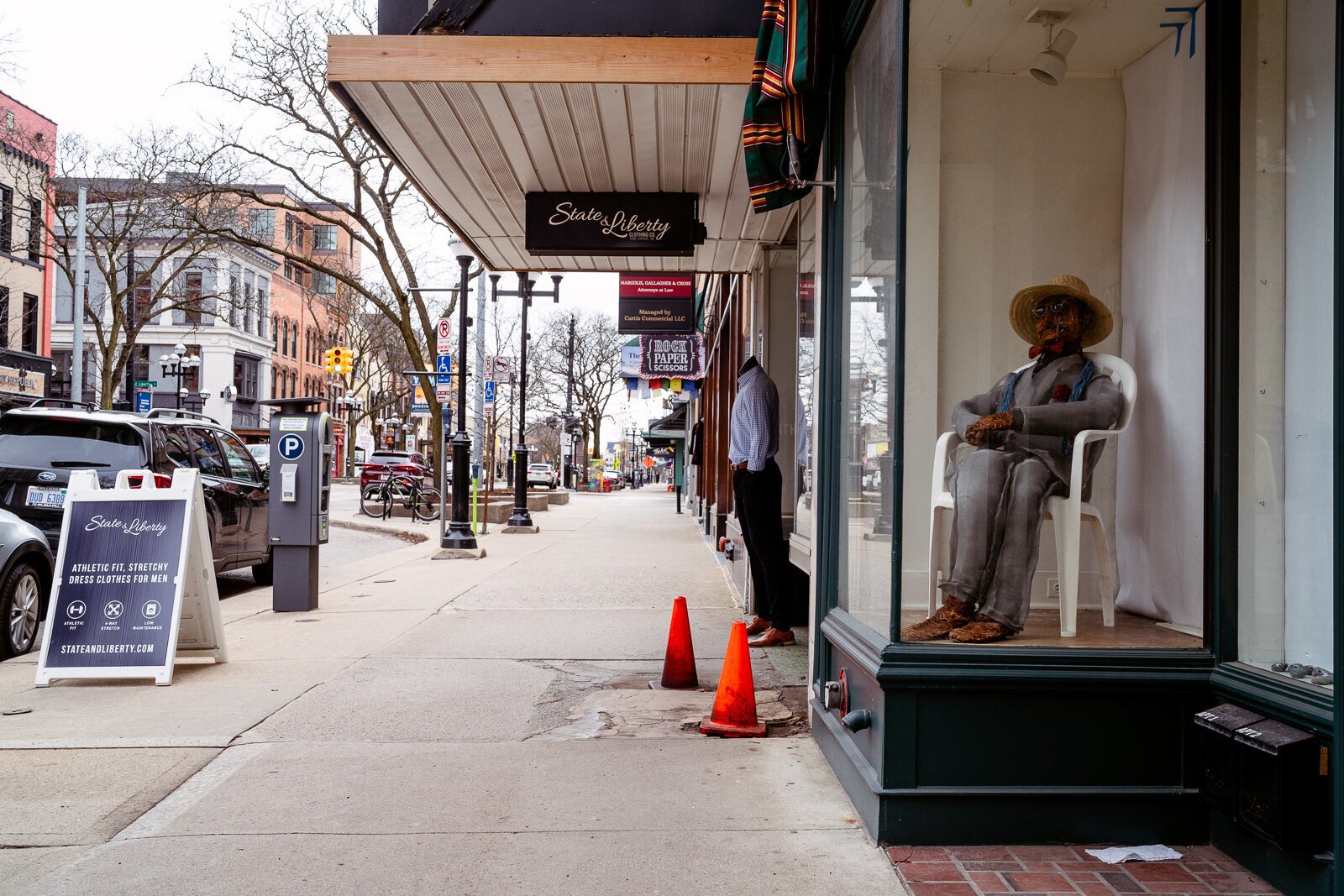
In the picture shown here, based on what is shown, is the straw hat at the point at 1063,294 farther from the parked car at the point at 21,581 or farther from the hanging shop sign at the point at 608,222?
the parked car at the point at 21,581

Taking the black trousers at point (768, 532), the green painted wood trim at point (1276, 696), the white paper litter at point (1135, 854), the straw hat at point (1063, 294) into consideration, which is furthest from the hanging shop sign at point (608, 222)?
the white paper litter at point (1135, 854)

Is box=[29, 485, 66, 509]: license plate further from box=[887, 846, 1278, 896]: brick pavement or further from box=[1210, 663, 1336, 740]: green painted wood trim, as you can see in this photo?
box=[1210, 663, 1336, 740]: green painted wood trim

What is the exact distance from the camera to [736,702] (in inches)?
201

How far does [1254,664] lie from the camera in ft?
11.6

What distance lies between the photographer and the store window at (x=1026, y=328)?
4.19 m

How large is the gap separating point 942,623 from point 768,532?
10.4ft

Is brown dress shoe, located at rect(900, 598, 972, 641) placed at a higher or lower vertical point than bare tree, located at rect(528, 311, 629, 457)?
lower

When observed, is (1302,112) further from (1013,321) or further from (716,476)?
(716,476)

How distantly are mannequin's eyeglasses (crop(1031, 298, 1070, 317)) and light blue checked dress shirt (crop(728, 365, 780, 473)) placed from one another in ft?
8.64

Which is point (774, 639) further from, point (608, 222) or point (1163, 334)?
point (1163, 334)

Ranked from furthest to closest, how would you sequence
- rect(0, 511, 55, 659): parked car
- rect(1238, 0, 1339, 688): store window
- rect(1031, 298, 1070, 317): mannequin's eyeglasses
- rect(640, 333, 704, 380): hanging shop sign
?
rect(640, 333, 704, 380): hanging shop sign → rect(0, 511, 55, 659): parked car → rect(1031, 298, 1070, 317): mannequin's eyeglasses → rect(1238, 0, 1339, 688): store window

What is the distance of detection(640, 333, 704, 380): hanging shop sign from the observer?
75.4ft

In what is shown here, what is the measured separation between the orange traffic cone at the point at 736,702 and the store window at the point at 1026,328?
2.17ft

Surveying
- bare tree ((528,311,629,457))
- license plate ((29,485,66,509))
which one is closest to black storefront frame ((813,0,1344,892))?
license plate ((29,485,66,509))
